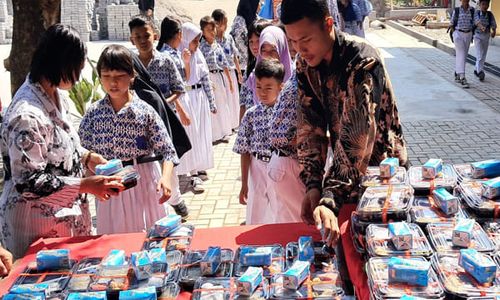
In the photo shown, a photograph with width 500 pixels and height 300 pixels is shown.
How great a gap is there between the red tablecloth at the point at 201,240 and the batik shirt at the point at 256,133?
1.08m

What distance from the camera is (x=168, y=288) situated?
1.76 m

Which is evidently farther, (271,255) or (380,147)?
(380,147)

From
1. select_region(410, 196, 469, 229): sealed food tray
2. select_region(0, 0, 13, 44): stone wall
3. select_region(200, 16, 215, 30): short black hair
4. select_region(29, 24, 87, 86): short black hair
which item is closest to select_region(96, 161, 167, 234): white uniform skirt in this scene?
select_region(29, 24, 87, 86): short black hair

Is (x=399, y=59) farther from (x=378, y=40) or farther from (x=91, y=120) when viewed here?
(x=91, y=120)

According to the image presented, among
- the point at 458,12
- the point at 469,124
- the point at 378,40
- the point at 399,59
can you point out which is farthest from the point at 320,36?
the point at 378,40

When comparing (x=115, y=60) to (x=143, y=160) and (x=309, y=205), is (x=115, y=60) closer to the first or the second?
(x=143, y=160)

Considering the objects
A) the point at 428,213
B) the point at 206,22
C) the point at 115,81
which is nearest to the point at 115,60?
the point at 115,81

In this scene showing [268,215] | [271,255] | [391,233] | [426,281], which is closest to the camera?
[426,281]

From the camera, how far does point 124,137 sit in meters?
3.02

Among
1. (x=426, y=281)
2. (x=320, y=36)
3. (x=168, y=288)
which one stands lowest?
(x=168, y=288)

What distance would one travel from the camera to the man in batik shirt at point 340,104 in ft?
6.50

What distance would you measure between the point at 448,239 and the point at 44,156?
1636 millimetres

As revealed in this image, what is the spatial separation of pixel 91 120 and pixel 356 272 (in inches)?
75.0

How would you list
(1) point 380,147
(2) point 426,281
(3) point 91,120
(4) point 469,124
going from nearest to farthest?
(2) point 426,281, (1) point 380,147, (3) point 91,120, (4) point 469,124
